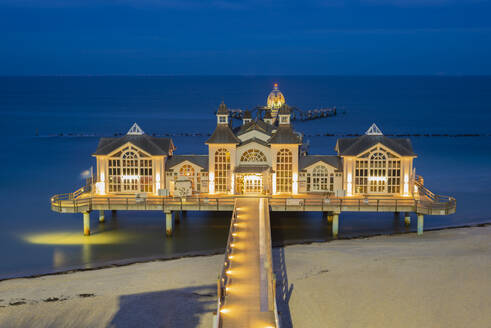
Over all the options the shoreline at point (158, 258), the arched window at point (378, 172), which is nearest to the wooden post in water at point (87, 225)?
the shoreline at point (158, 258)

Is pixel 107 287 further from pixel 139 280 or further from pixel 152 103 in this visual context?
pixel 152 103

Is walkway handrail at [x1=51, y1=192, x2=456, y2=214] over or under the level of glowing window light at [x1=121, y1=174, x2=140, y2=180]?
under

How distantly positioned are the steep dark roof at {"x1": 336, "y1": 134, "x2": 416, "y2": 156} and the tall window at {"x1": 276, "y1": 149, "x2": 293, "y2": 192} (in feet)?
11.0

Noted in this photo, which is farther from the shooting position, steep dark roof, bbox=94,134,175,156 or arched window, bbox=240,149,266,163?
arched window, bbox=240,149,266,163

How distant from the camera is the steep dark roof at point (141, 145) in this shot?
4000 cm

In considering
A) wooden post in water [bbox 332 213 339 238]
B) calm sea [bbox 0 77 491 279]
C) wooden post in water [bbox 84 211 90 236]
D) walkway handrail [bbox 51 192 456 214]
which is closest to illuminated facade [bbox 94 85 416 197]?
walkway handrail [bbox 51 192 456 214]

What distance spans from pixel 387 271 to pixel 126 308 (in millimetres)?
12327

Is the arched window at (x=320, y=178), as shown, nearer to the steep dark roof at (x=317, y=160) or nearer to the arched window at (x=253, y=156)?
the steep dark roof at (x=317, y=160)

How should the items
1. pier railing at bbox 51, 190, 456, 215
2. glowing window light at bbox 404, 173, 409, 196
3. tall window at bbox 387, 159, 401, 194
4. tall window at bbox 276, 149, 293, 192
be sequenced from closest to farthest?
pier railing at bbox 51, 190, 456, 215
glowing window light at bbox 404, 173, 409, 196
tall window at bbox 387, 159, 401, 194
tall window at bbox 276, 149, 293, 192

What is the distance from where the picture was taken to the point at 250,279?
960 inches

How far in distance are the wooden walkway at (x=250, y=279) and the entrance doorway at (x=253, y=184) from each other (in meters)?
6.01

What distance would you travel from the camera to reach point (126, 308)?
25719 millimetres

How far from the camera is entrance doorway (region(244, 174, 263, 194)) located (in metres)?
39.9

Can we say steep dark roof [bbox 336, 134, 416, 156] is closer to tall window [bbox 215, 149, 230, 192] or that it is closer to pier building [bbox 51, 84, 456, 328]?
pier building [bbox 51, 84, 456, 328]
